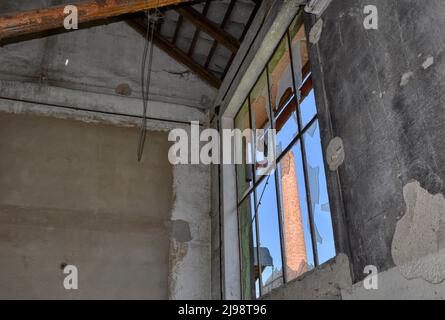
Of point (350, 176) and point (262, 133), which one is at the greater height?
point (262, 133)

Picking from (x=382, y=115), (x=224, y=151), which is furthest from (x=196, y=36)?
(x=382, y=115)

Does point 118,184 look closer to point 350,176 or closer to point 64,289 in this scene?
point 64,289

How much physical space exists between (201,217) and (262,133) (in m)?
1.60

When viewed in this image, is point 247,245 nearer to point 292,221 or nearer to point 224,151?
point 292,221

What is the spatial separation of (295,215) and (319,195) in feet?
2.33

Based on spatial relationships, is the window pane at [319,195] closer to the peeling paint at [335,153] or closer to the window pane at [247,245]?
the peeling paint at [335,153]

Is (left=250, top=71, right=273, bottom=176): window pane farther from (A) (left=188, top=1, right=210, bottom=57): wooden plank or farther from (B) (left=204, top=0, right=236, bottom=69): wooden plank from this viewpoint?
(A) (left=188, top=1, right=210, bottom=57): wooden plank

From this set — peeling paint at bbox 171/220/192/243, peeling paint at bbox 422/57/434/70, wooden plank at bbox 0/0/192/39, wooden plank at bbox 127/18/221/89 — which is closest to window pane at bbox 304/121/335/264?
peeling paint at bbox 422/57/434/70

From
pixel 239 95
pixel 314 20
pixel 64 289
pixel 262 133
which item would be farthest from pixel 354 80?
pixel 64 289

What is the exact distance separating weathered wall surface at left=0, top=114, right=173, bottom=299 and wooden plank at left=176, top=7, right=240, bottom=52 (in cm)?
180

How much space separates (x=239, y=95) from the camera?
6133 mm

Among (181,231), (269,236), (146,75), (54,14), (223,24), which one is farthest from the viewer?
(146,75)

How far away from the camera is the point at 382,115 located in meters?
3.00

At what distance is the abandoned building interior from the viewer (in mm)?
2777
